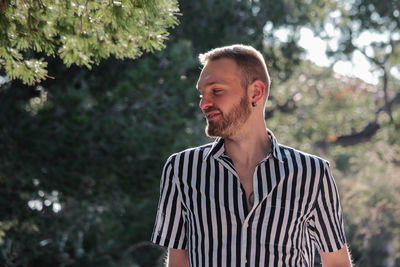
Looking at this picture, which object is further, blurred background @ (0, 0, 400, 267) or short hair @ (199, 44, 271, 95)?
blurred background @ (0, 0, 400, 267)

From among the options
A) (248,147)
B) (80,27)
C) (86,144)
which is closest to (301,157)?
(248,147)

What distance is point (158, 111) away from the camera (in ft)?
36.9

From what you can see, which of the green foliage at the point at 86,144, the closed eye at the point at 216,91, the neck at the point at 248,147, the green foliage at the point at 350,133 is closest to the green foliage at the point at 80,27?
the closed eye at the point at 216,91

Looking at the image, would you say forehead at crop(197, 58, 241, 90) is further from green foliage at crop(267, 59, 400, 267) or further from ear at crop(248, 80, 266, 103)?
green foliage at crop(267, 59, 400, 267)

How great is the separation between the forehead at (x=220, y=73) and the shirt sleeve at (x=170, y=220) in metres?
0.47

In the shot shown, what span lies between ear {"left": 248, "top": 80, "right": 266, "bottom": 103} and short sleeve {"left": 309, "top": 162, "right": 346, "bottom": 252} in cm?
45

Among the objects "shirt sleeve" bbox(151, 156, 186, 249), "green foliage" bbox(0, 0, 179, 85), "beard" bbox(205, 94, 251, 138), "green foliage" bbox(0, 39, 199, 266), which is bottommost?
"shirt sleeve" bbox(151, 156, 186, 249)

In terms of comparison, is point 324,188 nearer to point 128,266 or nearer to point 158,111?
point 158,111

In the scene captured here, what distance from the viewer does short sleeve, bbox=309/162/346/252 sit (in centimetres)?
295

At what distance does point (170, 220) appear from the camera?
2.99m

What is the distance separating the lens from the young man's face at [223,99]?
288 cm

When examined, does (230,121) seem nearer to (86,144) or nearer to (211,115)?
(211,115)

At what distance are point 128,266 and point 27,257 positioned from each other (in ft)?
12.3

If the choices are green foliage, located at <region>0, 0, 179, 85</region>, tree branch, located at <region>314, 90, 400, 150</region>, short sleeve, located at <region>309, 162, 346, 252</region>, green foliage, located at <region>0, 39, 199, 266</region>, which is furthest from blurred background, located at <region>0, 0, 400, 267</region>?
short sleeve, located at <region>309, 162, 346, 252</region>
